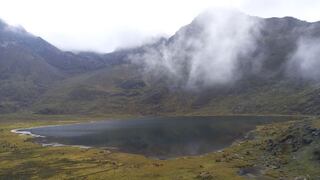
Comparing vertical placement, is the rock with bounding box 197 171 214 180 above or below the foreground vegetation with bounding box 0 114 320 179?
below

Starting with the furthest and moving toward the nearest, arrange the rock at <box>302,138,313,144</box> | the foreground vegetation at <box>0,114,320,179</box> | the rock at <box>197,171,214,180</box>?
the rock at <box>302,138,313,144</box> → the foreground vegetation at <box>0,114,320,179</box> → the rock at <box>197,171,214,180</box>

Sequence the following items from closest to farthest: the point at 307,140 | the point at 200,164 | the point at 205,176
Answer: the point at 205,176, the point at 307,140, the point at 200,164

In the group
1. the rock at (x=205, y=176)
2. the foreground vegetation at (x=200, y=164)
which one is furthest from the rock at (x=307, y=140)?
the rock at (x=205, y=176)

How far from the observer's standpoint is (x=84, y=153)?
532ft

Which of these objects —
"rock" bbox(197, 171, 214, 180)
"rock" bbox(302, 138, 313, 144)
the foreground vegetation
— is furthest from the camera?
"rock" bbox(302, 138, 313, 144)

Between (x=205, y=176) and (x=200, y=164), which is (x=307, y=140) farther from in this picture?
(x=205, y=176)

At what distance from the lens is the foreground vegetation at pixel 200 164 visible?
105500 mm

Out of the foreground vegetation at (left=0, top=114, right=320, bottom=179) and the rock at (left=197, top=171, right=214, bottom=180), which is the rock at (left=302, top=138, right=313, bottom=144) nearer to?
the foreground vegetation at (left=0, top=114, right=320, bottom=179)

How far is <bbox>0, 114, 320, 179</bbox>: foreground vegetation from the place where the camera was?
10550 cm

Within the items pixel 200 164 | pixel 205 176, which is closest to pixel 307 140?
pixel 200 164

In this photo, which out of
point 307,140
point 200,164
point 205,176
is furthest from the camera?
point 200,164

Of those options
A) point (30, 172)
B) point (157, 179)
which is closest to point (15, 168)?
point (30, 172)

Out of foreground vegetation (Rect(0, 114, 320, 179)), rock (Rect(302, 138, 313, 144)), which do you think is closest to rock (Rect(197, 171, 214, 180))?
foreground vegetation (Rect(0, 114, 320, 179))

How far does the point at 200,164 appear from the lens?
12256 centimetres
